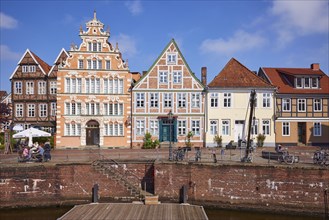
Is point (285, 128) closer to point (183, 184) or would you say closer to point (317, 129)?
point (317, 129)

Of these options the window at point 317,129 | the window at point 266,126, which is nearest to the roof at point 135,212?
the window at point 266,126

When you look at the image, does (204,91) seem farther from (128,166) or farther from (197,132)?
(128,166)

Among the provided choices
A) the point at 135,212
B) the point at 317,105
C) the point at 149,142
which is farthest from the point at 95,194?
the point at 317,105

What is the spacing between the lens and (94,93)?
33156 millimetres

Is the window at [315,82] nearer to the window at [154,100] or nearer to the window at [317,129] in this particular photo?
the window at [317,129]

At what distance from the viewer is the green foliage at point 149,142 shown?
32344 millimetres

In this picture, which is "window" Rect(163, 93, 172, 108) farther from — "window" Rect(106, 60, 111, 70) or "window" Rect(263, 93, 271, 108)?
"window" Rect(263, 93, 271, 108)

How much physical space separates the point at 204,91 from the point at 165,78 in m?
4.26

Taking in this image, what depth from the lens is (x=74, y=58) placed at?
33188mm

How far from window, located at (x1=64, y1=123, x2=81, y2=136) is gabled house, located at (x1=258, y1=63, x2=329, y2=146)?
2042 cm

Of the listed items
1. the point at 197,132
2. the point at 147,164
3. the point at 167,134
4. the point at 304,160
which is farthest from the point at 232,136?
the point at 147,164

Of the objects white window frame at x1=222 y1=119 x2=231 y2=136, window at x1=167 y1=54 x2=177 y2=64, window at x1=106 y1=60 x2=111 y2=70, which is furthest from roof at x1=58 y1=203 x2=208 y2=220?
window at x1=167 y1=54 x2=177 y2=64

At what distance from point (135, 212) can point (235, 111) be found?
21.1m

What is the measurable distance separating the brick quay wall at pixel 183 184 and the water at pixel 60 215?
593 millimetres
